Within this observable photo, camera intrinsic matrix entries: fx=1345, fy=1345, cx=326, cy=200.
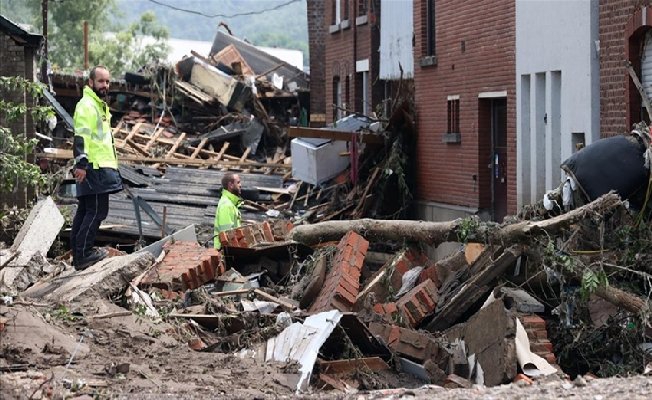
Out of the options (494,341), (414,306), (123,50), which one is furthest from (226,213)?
(123,50)

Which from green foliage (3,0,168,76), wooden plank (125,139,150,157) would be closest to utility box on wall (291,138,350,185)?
wooden plank (125,139,150,157)

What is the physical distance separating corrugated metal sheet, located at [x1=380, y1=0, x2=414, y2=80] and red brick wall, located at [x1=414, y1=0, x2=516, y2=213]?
0.88 metres

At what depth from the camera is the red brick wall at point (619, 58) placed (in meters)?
17.0

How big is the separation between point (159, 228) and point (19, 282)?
11.2 meters

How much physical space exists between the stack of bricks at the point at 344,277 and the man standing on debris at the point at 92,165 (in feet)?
7.81

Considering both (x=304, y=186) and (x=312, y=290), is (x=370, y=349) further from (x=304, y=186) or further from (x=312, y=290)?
(x=304, y=186)

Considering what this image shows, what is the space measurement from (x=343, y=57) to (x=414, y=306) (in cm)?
2237

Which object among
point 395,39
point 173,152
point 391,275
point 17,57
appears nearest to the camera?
point 391,275

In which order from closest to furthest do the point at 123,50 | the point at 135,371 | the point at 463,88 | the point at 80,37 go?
1. the point at 135,371
2. the point at 463,88
3. the point at 123,50
4. the point at 80,37

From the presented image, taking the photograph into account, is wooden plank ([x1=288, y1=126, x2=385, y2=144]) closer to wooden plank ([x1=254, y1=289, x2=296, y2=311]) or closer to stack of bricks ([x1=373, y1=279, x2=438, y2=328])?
wooden plank ([x1=254, y1=289, x2=296, y2=311])

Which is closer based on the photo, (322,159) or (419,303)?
(419,303)

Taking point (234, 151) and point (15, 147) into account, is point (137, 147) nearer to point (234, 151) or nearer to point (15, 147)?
point (234, 151)

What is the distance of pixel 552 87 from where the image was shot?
20375mm

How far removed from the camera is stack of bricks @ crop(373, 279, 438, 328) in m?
13.2
